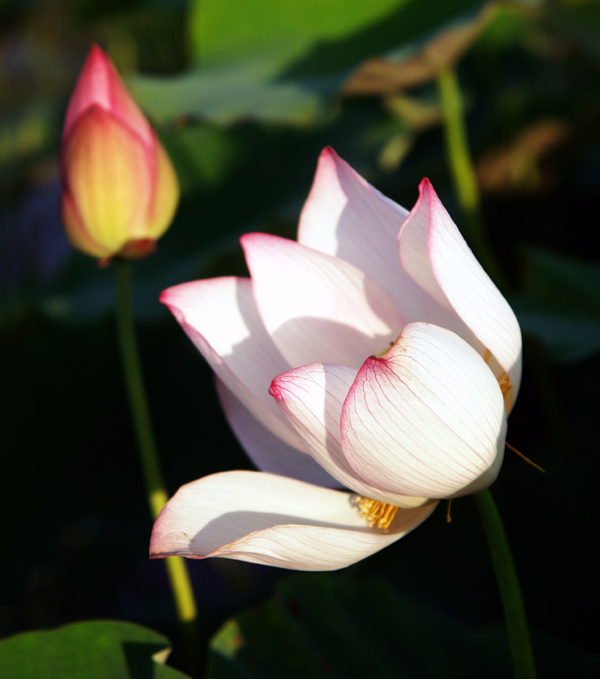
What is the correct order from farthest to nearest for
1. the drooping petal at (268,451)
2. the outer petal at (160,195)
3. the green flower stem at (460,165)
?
the green flower stem at (460,165) → the outer petal at (160,195) → the drooping petal at (268,451)

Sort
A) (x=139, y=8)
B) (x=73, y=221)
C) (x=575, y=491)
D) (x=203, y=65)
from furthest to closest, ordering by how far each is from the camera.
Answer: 1. (x=139, y=8)
2. (x=203, y=65)
3. (x=575, y=491)
4. (x=73, y=221)

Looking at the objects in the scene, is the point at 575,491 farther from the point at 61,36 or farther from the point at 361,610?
the point at 61,36

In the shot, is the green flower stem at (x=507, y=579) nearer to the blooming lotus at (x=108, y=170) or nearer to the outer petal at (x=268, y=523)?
the outer petal at (x=268, y=523)

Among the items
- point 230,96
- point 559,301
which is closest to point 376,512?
point 559,301

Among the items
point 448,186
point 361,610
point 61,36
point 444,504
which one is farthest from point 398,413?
point 61,36

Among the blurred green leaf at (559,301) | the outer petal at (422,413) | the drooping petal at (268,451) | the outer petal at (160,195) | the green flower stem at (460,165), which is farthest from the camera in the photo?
the green flower stem at (460,165)

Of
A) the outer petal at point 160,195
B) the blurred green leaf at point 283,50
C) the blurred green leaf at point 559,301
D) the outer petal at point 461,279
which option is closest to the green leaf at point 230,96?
the blurred green leaf at point 283,50
